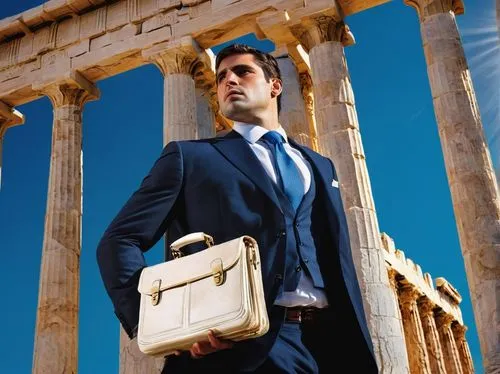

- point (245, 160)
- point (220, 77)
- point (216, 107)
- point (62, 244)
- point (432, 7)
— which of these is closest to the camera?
point (245, 160)

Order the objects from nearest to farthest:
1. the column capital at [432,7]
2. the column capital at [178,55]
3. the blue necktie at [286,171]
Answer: the blue necktie at [286,171] < the column capital at [432,7] < the column capital at [178,55]

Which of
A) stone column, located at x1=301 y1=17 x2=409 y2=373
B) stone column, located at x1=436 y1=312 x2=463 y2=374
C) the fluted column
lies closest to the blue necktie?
stone column, located at x1=301 y1=17 x2=409 y2=373

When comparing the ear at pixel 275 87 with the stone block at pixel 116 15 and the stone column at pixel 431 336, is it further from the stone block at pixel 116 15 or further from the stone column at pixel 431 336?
the stone column at pixel 431 336

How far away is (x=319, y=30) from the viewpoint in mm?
18109

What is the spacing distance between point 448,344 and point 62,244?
21387 mm

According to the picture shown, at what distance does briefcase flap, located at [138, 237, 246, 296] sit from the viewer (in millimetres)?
2945

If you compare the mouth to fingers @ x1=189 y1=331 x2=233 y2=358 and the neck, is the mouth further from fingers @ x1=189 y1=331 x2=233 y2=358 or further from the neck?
fingers @ x1=189 y1=331 x2=233 y2=358

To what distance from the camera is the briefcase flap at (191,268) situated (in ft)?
9.66

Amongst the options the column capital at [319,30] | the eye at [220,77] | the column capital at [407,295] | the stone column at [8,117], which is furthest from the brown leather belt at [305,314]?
the column capital at [407,295]

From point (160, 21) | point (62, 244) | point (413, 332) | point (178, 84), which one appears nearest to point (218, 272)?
point (62, 244)

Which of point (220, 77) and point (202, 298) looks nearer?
point (202, 298)

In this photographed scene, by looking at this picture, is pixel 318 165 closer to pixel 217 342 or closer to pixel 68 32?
pixel 217 342

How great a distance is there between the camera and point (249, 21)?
63.4 ft

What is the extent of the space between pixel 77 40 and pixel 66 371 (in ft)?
34.9
